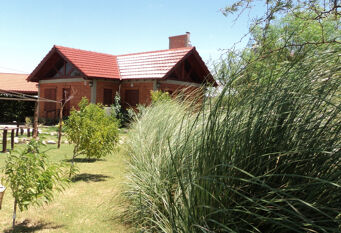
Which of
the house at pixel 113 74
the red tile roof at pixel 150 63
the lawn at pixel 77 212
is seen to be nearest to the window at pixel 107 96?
the house at pixel 113 74

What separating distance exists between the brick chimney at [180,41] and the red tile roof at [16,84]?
12517 mm

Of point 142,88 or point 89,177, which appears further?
point 142,88

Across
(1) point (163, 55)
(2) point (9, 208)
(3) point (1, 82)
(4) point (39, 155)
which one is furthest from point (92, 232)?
(3) point (1, 82)

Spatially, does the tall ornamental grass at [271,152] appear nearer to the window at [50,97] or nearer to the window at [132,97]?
the window at [132,97]

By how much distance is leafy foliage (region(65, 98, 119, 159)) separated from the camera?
273 inches

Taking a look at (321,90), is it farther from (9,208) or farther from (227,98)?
(9,208)

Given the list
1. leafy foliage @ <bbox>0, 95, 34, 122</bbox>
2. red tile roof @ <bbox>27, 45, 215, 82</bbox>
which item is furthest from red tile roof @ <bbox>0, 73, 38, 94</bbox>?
red tile roof @ <bbox>27, 45, 215, 82</bbox>

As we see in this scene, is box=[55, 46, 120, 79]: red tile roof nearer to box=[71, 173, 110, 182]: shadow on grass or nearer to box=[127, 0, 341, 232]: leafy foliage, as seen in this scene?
box=[71, 173, 110, 182]: shadow on grass

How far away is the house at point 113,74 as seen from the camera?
18.6m

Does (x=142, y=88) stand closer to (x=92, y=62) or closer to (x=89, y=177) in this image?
(x=92, y=62)

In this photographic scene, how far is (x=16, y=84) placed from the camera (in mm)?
27625

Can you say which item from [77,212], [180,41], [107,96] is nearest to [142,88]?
[107,96]

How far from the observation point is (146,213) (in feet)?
10.8

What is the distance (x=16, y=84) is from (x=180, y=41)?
15.4m
